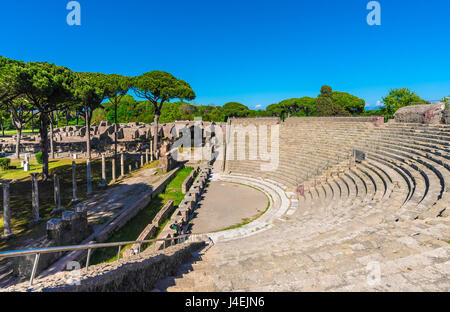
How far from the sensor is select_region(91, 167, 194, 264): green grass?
29.4 ft

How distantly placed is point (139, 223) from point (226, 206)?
5.53 meters

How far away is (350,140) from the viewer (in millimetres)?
20359

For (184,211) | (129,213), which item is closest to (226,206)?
(184,211)

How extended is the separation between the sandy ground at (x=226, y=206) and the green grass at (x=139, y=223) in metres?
1.90

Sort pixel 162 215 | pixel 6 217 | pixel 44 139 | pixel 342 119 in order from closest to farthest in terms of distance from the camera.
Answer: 1. pixel 6 217
2. pixel 162 215
3. pixel 44 139
4. pixel 342 119

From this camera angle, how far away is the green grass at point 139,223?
8.97m

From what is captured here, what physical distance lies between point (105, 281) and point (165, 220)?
9.45 meters

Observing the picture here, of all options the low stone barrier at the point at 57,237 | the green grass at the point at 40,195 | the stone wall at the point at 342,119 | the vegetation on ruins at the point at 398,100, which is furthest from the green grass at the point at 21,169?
the vegetation on ruins at the point at 398,100

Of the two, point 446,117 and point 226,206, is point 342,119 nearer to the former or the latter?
point 446,117

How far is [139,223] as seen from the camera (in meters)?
12.6

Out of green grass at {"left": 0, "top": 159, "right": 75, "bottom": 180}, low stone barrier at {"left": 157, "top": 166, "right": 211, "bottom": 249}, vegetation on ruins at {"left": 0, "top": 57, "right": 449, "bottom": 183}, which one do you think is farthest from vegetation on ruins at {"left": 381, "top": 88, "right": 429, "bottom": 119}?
green grass at {"left": 0, "top": 159, "right": 75, "bottom": 180}

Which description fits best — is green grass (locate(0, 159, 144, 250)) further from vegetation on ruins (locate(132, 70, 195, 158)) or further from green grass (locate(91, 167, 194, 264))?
vegetation on ruins (locate(132, 70, 195, 158))

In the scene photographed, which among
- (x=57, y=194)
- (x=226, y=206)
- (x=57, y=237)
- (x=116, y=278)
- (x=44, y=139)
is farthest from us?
(x=44, y=139)

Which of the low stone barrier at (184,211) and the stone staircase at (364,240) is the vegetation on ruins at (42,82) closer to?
the low stone barrier at (184,211)
